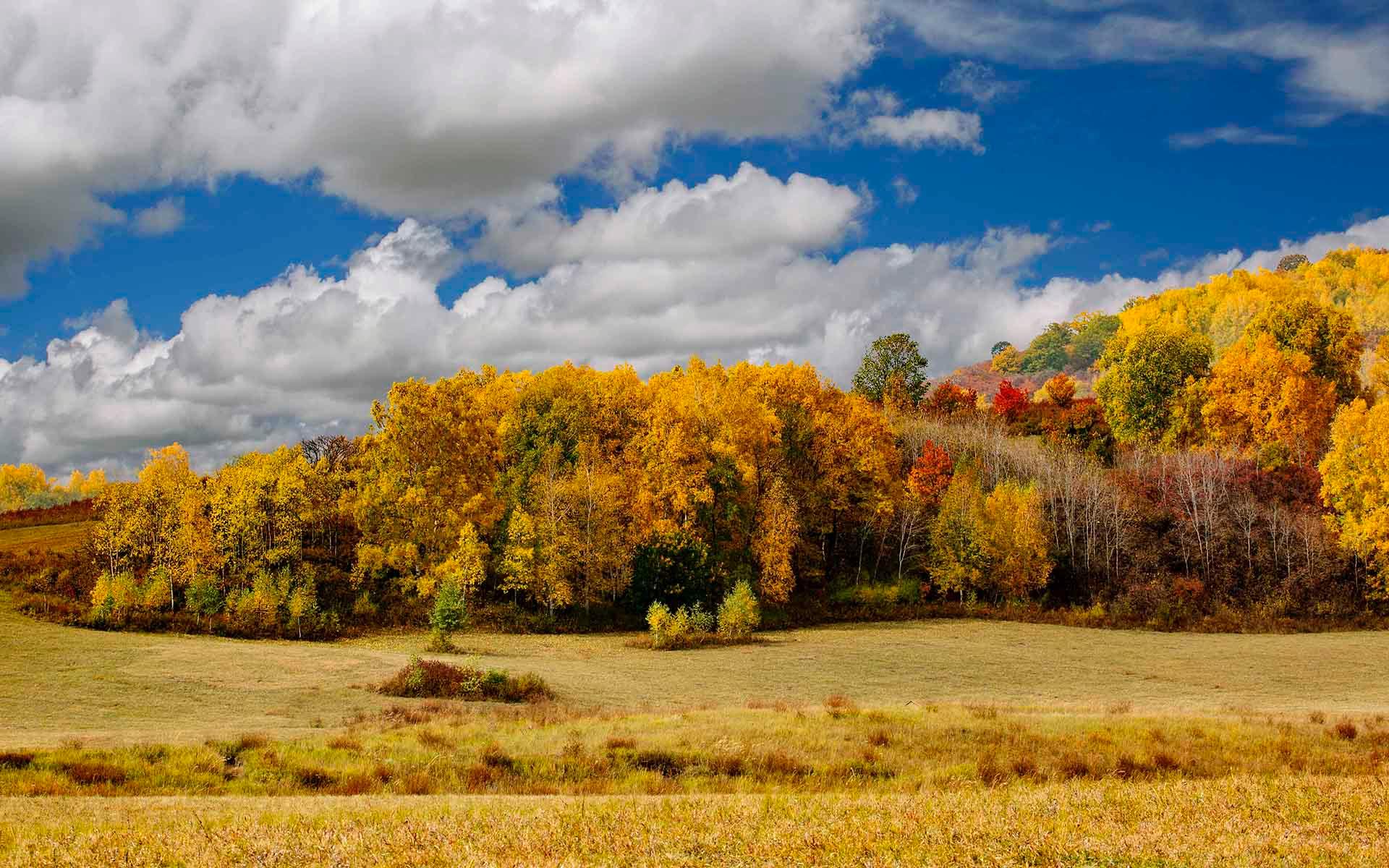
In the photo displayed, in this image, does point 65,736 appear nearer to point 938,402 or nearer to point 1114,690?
point 1114,690

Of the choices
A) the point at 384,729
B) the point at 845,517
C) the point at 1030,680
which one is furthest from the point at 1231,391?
the point at 384,729

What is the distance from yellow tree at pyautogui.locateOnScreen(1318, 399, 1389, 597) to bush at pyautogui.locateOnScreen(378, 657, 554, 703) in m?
64.8

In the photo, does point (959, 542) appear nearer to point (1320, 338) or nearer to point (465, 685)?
point (465, 685)

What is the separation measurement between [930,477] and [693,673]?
42.9 m

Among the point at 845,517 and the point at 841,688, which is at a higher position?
the point at 845,517

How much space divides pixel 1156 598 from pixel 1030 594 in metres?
9.22

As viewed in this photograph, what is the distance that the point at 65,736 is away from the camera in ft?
79.9

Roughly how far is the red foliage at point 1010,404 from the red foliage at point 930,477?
36965 mm

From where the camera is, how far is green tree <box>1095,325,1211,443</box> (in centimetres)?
9750

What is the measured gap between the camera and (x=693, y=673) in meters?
45.9

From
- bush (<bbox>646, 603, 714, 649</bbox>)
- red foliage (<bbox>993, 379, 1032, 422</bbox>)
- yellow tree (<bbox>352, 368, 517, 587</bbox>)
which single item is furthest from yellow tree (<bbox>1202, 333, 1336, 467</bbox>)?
yellow tree (<bbox>352, 368, 517, 587</bbox>)

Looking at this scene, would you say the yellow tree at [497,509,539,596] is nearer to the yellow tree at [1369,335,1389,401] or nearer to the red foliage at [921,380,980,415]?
the red foliage at [921,380,980,415]

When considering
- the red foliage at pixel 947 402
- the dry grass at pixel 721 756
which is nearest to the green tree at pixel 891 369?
the red foliage at pixel 947 402

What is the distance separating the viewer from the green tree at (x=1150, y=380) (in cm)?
9750
